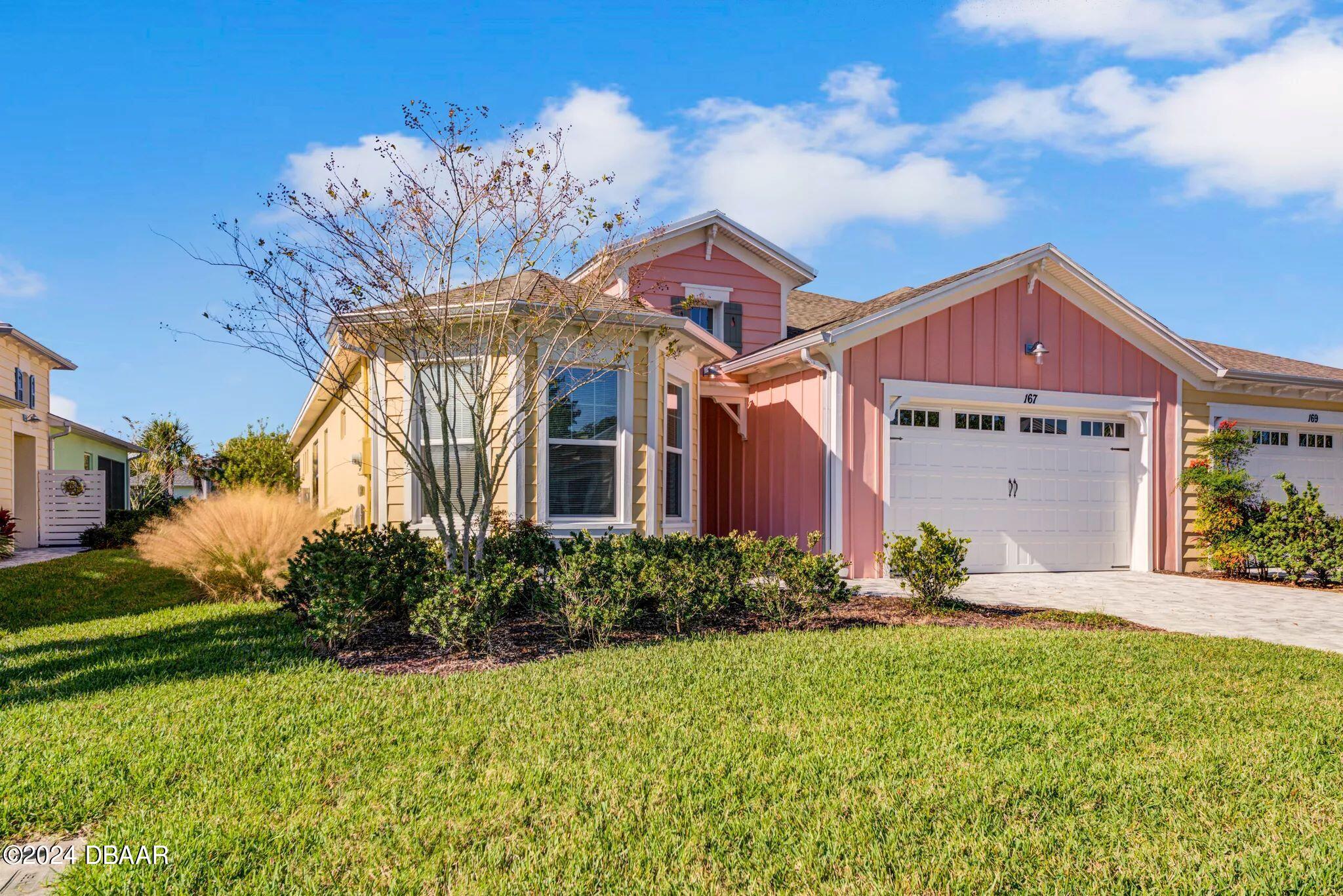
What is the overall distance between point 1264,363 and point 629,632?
1410 centimetres

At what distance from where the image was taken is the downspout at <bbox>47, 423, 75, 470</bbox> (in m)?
17.7

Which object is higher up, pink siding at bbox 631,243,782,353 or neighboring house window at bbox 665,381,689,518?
pink siding at bbox 631,243,782,353

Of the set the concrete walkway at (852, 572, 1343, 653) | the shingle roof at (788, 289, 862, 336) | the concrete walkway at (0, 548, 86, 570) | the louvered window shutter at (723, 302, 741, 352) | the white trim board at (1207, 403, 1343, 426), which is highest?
the shingle roof at (788, 289, 862, 336)

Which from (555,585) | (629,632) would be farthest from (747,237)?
(555,585)

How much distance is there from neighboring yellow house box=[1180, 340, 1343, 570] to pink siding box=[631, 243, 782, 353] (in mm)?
6518


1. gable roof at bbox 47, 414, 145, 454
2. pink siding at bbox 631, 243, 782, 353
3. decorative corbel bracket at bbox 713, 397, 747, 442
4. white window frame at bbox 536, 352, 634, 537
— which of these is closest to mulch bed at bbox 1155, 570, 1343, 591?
decorative corbel bracket at bbox 713, 397, 747, 442

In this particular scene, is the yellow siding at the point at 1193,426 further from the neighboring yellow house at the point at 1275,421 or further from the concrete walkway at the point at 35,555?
the concrete walkway at the point at 35,555

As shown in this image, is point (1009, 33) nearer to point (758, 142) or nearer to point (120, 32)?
point (758, 142)

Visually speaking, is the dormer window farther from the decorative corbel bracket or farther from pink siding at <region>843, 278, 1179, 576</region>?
pink siding at <region>843, 278, 1179, 576</region>

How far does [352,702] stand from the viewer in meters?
4.30

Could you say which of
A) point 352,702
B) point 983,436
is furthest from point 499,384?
point 983,436

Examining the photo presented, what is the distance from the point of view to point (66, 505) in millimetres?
17094

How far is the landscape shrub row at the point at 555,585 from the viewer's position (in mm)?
5609

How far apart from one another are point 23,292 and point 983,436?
17.5 metres
